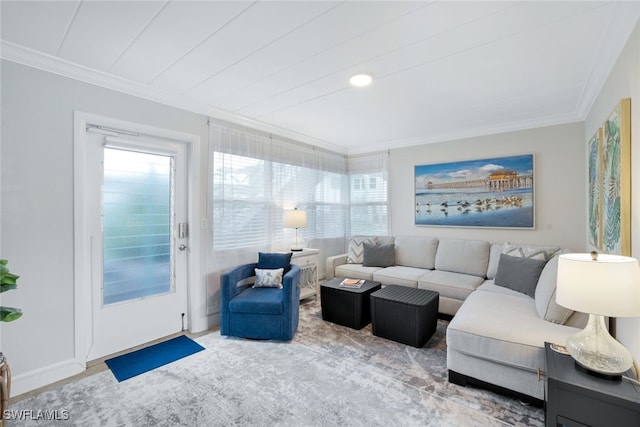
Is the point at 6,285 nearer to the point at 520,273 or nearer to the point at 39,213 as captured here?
the point at 39,213

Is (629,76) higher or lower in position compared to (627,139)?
higher

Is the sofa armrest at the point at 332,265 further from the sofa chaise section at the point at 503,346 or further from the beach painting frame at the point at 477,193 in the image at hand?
the sofa chaise section at the point at 503,346

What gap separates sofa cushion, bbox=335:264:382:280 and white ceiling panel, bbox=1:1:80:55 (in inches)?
146

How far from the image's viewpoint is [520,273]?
2969 mm

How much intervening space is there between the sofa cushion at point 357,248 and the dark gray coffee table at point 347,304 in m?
1.05

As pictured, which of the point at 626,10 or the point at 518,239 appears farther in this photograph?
the point at 518,239

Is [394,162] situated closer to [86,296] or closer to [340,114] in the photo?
[340,114]

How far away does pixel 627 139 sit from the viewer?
1.67 m

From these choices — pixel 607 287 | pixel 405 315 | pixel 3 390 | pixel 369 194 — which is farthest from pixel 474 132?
pixel 3 390

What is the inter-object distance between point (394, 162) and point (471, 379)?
341 cm

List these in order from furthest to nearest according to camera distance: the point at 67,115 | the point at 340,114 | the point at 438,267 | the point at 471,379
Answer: the point at 438,267
the point at 340,114
the point at 67,115
the point at 471,379

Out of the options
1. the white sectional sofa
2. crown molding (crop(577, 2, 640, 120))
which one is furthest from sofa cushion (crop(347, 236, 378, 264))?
crown molding (crop(577, 2, 640, 120))

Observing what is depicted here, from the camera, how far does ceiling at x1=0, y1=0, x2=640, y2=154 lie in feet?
5.39

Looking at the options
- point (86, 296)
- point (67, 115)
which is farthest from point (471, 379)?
point (67, 115)
